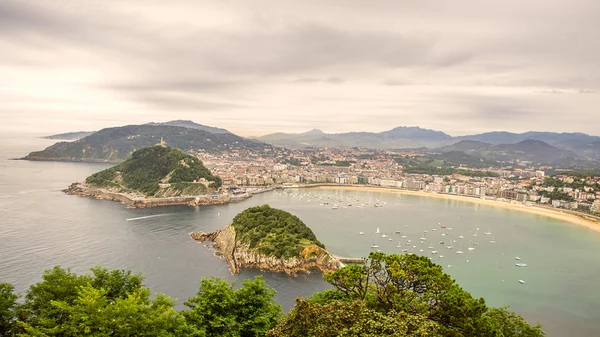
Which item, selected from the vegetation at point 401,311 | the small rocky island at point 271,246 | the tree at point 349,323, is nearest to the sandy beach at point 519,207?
the small rocky island at point 271,246

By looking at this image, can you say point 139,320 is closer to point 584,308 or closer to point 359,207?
point 584,308

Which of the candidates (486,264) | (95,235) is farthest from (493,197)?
(95,235)

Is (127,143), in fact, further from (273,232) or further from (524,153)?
(524,153)

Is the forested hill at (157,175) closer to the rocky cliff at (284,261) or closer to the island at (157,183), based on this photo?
the island at (157,183)

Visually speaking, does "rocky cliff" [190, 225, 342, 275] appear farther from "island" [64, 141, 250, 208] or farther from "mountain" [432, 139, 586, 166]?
"mountain" [432, 139, 586, 166]

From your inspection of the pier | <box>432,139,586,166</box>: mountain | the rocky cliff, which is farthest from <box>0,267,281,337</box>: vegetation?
<box>432,139,586,166</box>: mountain

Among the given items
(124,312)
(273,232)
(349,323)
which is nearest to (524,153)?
(273,232)

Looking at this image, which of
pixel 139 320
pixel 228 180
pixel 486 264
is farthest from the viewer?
pixel 228 180
